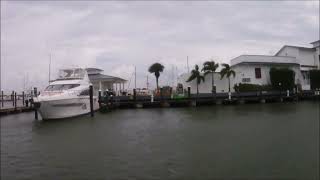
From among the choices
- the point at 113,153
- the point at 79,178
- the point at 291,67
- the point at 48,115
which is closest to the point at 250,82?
the point at 291,67

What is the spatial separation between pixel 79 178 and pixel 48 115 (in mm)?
23753

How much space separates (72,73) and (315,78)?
4031cm

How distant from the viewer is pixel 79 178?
16.4 m

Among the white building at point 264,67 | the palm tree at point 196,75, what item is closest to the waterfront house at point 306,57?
the white building at point 264,67

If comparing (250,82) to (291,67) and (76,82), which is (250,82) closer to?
(291,67)

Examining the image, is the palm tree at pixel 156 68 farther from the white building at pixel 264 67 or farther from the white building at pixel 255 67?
the white building at pixel 255 67

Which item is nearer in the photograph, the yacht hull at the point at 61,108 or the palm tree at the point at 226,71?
the yacht hull at the point at 61,108

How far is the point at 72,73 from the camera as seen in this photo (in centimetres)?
4728

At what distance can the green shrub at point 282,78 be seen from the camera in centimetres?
6397

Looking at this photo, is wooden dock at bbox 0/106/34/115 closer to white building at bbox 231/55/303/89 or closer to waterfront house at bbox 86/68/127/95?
waterfront house at bbox 86/68/127/95

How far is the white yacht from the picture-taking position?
1531 inches

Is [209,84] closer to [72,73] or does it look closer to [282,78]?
[282,78]

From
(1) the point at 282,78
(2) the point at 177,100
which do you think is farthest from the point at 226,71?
(2) the point at 177,100

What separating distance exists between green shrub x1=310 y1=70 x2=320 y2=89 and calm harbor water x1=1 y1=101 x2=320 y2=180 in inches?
1340
